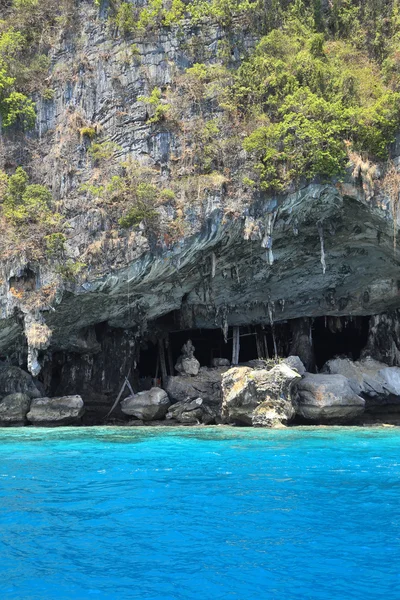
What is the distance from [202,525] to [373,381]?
15.9 metres

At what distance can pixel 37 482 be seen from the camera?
930cm

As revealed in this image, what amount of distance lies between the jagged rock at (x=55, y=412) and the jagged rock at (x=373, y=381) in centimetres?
983

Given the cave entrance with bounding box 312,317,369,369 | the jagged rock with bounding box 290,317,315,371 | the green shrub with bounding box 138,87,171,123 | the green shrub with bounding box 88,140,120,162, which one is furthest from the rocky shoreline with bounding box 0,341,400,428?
the green shrub with bounding box 138,87,171,123

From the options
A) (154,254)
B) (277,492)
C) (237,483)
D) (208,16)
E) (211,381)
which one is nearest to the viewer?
(277,492)

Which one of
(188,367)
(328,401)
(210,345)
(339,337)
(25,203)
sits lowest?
(328,401)

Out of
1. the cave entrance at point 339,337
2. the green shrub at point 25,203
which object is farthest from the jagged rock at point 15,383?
the cave entrance at point 339,337

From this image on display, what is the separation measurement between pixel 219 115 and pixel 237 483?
13.9m

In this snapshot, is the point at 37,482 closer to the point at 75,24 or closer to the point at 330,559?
the point at 330,559

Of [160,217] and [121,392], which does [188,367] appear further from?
[160,217]

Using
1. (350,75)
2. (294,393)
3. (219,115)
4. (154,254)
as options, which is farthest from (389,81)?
(294,393)

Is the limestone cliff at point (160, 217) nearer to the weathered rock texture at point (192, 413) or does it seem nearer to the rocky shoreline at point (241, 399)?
the rocky shoreline at point (241, 399)

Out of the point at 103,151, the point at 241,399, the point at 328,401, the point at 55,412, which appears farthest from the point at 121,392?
the point at 103,151

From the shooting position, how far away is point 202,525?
6727 mm

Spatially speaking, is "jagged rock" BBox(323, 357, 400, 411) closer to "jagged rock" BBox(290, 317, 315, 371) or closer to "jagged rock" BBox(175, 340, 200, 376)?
"jagged rock" BBox(290, 317, 315, 371)
